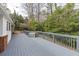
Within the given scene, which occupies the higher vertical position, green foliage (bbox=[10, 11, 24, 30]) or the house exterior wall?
green foliage (bbox=[10, 11, 24, 30])

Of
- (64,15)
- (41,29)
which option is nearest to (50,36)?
(41,29)

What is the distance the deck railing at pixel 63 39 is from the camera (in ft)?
15.6

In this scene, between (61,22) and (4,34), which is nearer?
(61,22)

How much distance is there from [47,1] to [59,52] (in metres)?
1.17

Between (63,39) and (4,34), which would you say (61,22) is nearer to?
(63,39)

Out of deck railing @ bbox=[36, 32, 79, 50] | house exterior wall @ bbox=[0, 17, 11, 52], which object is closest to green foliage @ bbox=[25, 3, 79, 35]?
deck railing @ bbox=[36, 32, 79, 50]

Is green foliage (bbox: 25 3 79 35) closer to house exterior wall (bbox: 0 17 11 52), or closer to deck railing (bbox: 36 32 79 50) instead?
deck railing (bbox: 36 32 79 50)

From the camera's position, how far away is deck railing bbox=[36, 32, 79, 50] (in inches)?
187

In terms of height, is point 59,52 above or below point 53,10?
below

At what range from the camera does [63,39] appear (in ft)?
16.0

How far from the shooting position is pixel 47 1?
475 cm

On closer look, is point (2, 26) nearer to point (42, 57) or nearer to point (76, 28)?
point (42, 57)

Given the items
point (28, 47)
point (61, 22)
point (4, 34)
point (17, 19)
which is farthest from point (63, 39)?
point (4, 34)

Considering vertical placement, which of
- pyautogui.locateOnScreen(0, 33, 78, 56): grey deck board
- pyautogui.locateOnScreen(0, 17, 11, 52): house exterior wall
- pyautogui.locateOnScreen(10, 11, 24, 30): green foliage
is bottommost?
pyautogui.locateOnScreen(0, 33, 78, 56): grey deck board
